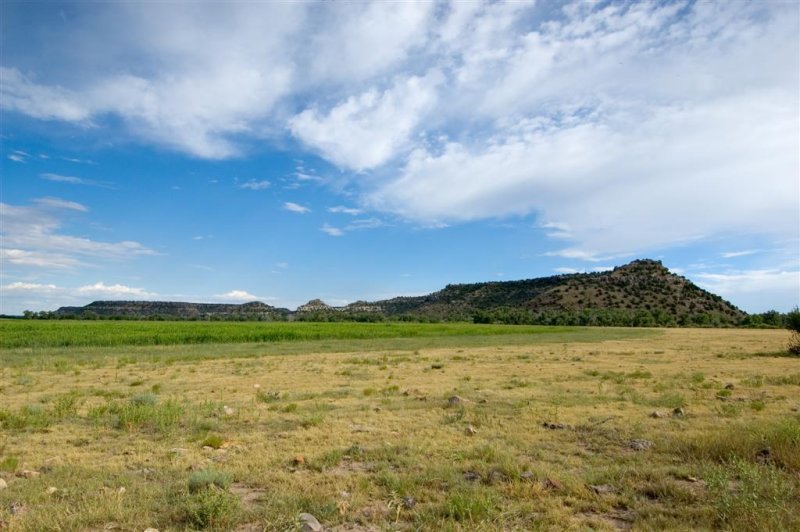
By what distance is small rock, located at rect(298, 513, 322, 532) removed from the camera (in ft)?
18.5

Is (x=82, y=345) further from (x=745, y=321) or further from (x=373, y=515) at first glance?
(x=745, y=321)

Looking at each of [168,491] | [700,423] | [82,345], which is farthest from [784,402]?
[82,345]

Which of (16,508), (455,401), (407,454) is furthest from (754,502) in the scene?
(16,508)

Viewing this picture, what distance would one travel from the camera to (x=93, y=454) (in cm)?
913

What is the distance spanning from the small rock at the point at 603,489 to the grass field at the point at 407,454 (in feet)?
0.18

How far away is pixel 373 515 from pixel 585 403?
9.60 meters

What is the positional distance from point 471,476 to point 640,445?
372 cm

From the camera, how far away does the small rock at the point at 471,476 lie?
303 inches

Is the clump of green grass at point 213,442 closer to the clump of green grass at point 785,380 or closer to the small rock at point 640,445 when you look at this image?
the small rock at point 640,445

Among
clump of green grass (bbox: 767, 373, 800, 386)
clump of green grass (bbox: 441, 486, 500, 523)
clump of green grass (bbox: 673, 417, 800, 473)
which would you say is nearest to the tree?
clump of green grass (bbox: 767, 373, 800, 386)

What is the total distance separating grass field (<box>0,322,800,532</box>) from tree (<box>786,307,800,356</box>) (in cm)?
1539

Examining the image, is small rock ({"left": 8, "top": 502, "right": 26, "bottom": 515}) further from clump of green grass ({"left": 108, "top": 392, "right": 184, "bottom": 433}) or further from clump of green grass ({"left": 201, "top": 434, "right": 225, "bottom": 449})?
clump of green grass ({"left": 108, "top": 392, "right": 184, "bottom": 433})

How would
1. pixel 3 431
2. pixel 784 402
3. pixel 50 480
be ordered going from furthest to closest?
1. pixel 784 402
2. pixel 3 431
3. pixel 50 480

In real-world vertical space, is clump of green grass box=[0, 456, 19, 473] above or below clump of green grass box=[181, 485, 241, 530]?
below
